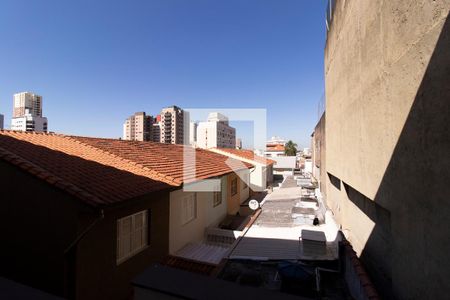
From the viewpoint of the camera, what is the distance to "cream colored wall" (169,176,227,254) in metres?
8.77

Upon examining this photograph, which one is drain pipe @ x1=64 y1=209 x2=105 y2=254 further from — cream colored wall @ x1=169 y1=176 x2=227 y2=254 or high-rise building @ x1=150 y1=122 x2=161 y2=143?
high-rise building @ x1=150 y1=122 x2=161 y2=143

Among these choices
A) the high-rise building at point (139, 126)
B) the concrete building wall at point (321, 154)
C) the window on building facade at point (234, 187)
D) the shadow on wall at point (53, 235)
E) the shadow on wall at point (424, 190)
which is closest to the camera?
the shadow on wall at point (424, 190)

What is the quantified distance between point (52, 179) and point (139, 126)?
10485cm

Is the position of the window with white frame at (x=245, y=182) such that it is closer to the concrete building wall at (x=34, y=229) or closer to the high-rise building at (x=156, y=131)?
the concrete building wall at (x=34, y=229)

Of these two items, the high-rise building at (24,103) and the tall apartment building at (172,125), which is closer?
the high-rise building at (24,103)

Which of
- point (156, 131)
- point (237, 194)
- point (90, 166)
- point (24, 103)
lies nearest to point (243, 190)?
point (237, 194)

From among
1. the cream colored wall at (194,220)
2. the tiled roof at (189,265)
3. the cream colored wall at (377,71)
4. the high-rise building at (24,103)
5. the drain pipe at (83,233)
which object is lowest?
the tiled roof at (189,265)

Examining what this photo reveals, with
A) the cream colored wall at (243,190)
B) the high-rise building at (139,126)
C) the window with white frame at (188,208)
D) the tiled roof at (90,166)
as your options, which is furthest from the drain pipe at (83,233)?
the high-rise building at (139,126)

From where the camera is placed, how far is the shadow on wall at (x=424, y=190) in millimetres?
2725

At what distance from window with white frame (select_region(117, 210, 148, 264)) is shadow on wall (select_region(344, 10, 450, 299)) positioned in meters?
5.86

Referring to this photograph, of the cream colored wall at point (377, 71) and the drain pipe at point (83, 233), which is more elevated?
the cream colored wall at point (377, 71)

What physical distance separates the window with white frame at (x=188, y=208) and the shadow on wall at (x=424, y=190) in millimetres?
6854

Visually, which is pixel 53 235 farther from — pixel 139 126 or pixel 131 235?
pixel 139 126

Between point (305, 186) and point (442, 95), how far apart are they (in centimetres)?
1848
